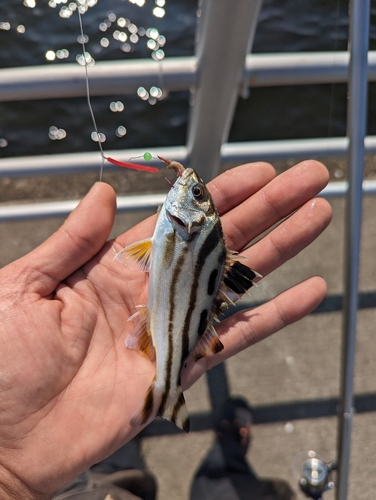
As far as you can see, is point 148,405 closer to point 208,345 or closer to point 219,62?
point 208,345

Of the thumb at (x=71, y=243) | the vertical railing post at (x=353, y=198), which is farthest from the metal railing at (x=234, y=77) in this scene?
the thumb at (x=71, y=243)

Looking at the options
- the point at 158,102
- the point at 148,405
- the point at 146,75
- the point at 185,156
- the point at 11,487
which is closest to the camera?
the point at 11,487

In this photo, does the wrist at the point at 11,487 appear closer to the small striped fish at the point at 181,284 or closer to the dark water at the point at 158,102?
the small striped fish at the point at 181,284

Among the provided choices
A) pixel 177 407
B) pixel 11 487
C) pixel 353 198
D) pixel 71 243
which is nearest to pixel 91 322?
pixel 71 243

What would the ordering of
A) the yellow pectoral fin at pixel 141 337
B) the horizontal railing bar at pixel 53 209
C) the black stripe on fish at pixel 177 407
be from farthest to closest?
the horizontal railing bar at pixel 53 209 → the yellow pectoral fin at pixel 141 337 → the black stripe on fish at pixel 177 407

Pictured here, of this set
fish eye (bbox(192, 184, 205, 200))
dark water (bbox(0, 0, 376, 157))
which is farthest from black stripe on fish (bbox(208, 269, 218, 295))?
dark water (bbox(0, 0, 376, 157))

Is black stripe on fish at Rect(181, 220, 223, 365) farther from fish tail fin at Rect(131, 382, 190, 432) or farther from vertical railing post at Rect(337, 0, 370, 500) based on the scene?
vertical railing post at Rect(337, 0, 370, 500)

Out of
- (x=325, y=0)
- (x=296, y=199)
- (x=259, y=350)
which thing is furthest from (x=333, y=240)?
(x=325, y=0)
